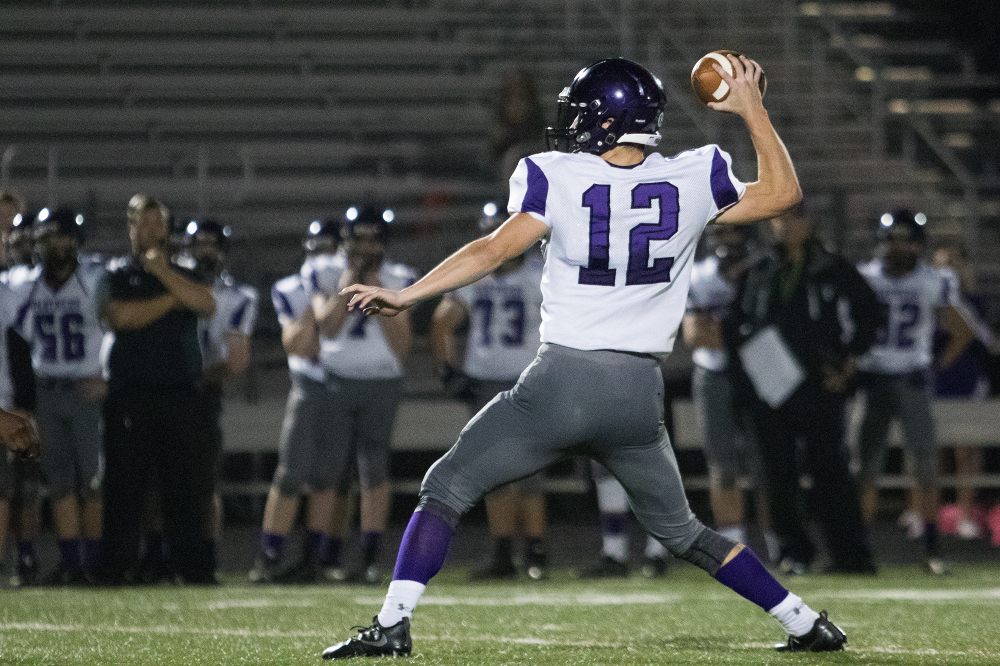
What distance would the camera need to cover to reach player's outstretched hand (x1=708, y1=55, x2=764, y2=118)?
4141 mm

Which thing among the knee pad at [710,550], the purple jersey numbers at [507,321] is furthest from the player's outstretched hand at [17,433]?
the purple jersey numbers at [507,321]

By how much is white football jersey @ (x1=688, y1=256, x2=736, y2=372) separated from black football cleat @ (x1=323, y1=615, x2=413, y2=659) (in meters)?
3.92

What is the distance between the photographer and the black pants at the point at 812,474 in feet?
23.6

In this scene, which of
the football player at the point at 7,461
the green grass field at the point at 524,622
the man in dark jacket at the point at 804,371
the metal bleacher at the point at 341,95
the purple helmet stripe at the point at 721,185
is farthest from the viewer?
the metal bleacher at the point at 341,95

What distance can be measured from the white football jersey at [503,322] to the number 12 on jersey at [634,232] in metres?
3.47

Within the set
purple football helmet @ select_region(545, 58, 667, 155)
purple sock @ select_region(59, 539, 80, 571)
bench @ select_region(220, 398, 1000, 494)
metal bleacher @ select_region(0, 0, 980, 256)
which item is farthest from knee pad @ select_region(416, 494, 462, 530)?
metal bleacher @ select_region(0, 0, 980, 256)

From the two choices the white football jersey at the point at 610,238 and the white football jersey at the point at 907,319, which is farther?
the white football jersey at the point at 907,319

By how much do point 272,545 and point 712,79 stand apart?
3973 mm

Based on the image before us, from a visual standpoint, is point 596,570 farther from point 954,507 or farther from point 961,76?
point 961,76

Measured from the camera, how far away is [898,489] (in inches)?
456

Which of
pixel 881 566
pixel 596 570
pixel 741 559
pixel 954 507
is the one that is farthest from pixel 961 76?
pixel 741 559

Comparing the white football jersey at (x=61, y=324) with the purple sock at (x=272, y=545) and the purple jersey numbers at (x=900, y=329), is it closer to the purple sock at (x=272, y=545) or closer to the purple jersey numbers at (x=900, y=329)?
the purple sock at (x=272, y=545)

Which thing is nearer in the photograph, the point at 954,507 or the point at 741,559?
the point at 741,559

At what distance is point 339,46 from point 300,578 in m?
7.95
